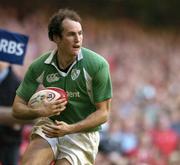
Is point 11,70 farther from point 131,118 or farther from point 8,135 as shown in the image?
point 131,118

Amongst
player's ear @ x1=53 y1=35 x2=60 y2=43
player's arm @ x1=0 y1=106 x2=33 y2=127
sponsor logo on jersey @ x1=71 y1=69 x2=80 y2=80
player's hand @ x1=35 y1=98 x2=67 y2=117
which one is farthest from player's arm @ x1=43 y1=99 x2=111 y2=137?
player's arm @ x1=0 y1=106 x2=33 y2=127

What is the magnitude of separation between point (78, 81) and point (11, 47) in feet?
7.54

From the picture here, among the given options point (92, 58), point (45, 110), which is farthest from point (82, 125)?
point (92, 58)

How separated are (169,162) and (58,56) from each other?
7.71 m

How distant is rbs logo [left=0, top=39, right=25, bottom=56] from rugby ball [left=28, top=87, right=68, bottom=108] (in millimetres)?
2235

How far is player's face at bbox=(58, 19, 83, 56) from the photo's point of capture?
8.37 meters

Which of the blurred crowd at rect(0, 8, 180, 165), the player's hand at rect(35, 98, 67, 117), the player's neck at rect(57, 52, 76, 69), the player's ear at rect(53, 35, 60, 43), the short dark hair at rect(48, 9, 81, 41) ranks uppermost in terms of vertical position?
the short dark hair at rect(48, 9, 81, 41)

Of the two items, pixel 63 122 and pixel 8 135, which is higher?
pixel 63 122

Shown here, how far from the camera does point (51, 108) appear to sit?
8188 millimetres

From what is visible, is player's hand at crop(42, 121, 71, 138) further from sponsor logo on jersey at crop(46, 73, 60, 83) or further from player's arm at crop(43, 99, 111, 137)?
sponsor logo on jersey at crop(46, 73, 60, 83)

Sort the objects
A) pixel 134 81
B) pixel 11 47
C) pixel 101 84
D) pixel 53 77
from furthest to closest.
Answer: pixel 134 81 → pixel 11 47 → pixel 53 77 → pixel 101 84

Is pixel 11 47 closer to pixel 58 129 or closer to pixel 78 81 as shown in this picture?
pixel 78 81

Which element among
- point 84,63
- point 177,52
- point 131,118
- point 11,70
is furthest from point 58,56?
point 177,52

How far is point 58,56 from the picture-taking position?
861 centimetres
